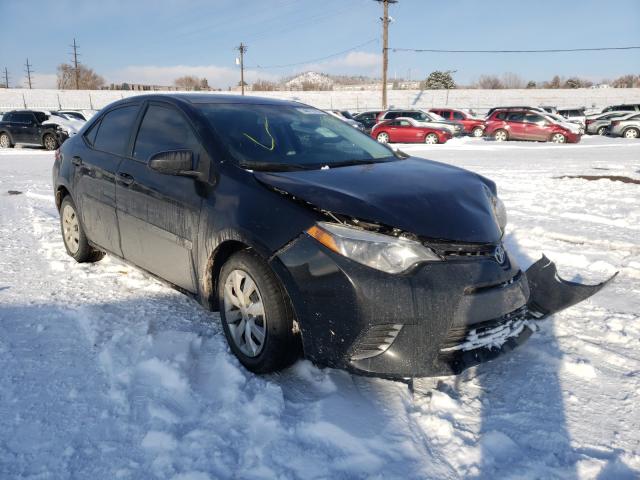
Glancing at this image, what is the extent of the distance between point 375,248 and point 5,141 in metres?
20.6

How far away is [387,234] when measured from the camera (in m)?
2.44

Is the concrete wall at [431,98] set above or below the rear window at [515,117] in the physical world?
above

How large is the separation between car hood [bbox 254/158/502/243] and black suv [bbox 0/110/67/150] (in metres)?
16.9

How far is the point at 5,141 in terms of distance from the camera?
1872 cm

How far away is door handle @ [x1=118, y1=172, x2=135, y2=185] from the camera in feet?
12.0

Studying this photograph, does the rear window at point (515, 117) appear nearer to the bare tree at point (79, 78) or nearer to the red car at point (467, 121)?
the red car at point (467, 121)

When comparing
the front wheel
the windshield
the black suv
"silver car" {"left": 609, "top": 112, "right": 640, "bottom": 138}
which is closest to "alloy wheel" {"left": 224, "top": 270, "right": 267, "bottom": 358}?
the windshield

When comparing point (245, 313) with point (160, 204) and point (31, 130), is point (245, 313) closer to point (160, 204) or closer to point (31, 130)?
point (160, 204)

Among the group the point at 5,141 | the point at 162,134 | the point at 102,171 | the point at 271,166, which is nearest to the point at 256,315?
the point at 271,166

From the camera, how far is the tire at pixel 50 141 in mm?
17375

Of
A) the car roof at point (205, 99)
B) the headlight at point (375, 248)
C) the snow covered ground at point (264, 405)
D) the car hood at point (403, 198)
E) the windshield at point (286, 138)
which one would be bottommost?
the snow covered ground at point (264, 405)

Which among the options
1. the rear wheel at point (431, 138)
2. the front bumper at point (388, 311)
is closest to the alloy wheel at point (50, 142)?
the rear wheel at point (431, 138)

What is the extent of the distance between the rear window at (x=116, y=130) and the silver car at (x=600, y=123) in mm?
27584

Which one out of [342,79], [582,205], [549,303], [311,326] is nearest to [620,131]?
[582,205]
